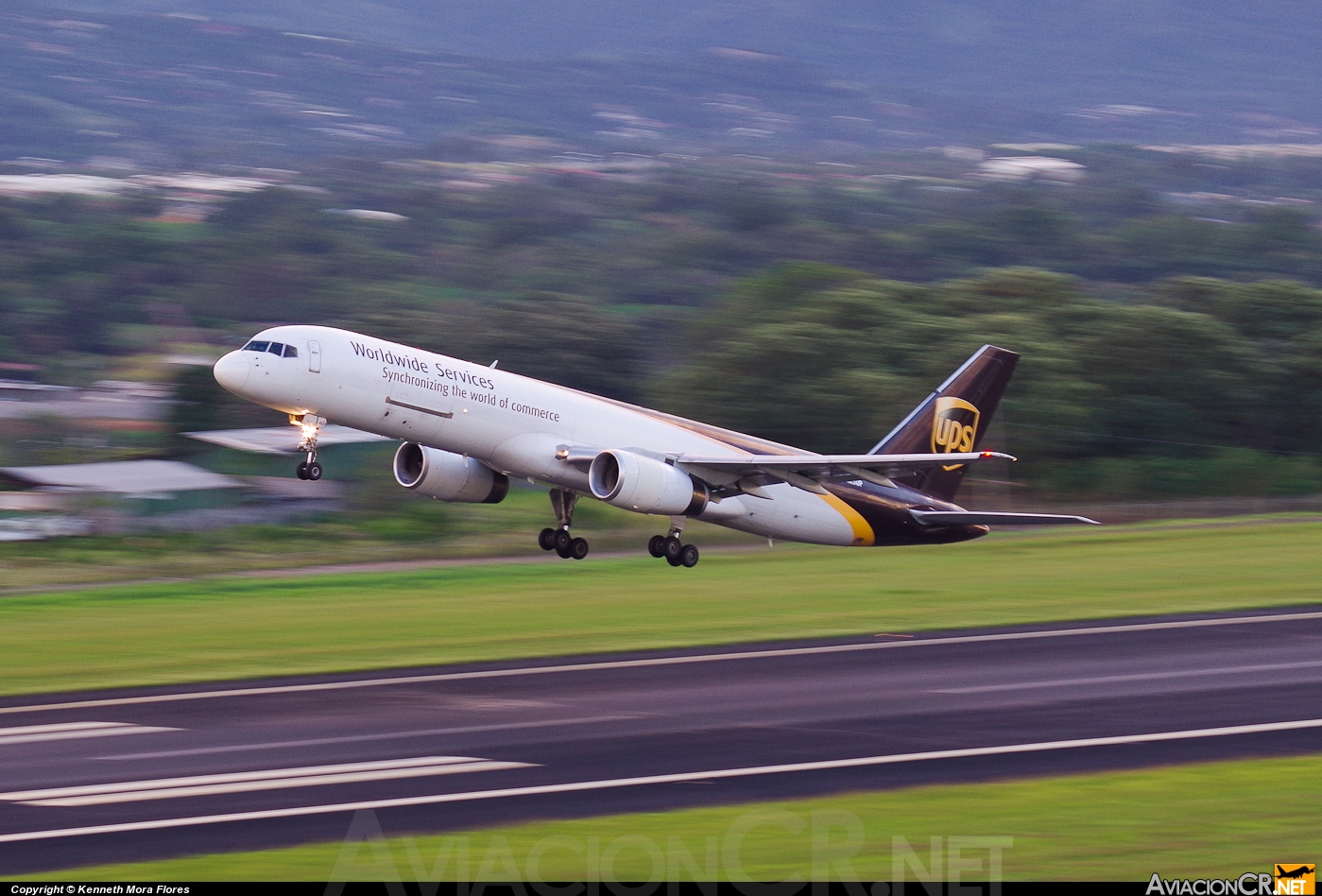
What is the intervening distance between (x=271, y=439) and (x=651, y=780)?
48.6 meters

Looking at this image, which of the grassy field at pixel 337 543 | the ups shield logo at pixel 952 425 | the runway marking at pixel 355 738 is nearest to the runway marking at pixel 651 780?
the runway marking at pixel 355 738

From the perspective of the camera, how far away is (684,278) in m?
175

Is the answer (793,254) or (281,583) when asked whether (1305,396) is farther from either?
(793,254)

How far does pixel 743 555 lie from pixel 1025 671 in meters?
21.7

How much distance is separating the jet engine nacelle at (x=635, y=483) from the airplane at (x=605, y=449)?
0.04m

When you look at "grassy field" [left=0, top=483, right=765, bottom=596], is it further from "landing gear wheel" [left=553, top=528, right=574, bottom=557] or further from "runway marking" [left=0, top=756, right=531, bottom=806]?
"runway marking" [left=0, top=756, right=531, bottom=806]

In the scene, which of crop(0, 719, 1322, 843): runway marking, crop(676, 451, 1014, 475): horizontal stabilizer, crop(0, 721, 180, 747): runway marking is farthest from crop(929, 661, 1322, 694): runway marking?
crop(0, 721, 180, 747): runway marking

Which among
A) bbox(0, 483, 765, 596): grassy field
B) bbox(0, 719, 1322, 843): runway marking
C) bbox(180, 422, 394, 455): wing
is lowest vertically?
bbox(0, 719, 1322, 843): runway marking

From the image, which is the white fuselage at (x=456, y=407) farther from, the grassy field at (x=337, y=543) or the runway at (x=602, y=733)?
the grassy field at (x=337, y=543)

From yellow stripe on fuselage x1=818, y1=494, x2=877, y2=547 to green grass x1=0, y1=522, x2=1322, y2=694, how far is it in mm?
1110

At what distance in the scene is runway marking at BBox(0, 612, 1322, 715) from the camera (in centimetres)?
2627

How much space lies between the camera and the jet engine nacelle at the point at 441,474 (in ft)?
124

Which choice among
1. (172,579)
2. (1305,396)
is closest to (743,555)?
(172,579)

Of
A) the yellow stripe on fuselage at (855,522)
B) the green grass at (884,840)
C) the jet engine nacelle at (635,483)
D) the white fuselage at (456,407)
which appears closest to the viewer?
the green grass at (884,840)
